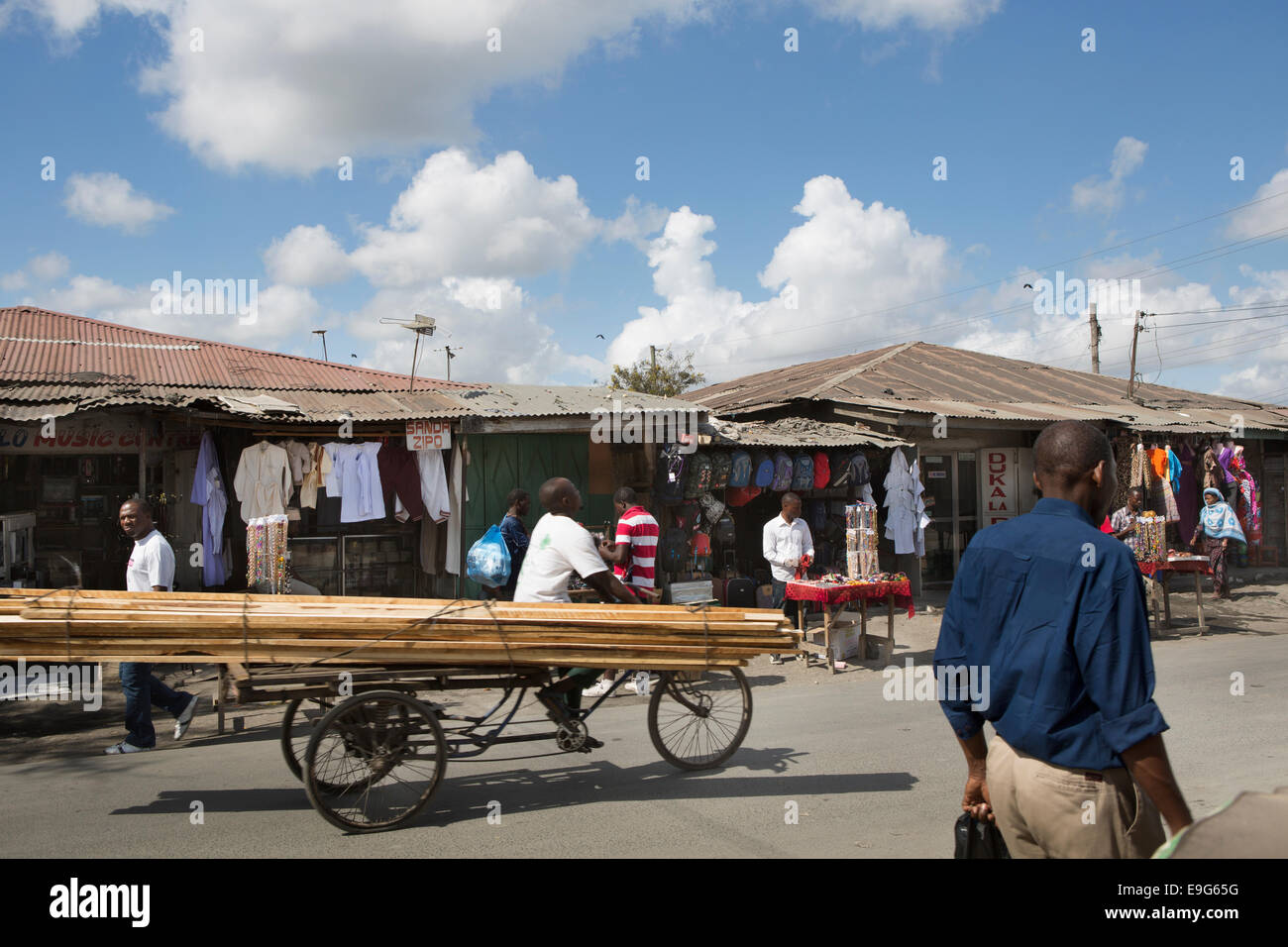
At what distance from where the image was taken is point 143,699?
6270 mm

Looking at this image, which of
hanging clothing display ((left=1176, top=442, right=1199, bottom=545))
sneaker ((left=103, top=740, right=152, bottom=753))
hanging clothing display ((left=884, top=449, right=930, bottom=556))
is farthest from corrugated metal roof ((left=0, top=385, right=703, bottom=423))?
hanging clothing display ((left=1176, top=442, right=1199, bottom=545))

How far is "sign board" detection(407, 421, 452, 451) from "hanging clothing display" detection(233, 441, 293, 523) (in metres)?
1.55

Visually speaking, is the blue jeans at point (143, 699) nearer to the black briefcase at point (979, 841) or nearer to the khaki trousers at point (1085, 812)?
the black briefcase at point (979, 841)

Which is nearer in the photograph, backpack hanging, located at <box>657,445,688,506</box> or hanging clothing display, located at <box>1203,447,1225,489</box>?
backpack hanging, located at <box>657,445,688,506</box>

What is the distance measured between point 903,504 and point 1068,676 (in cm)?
1163

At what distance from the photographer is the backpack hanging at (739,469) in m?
12.2

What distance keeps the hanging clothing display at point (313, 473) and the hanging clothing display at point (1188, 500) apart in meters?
15.6

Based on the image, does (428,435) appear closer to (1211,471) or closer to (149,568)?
(149,568)

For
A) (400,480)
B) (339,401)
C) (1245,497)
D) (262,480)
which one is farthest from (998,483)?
(262,480)

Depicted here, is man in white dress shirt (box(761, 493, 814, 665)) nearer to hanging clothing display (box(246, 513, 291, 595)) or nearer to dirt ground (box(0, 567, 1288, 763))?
dirt ground (box(0, 567, 1288, 763))

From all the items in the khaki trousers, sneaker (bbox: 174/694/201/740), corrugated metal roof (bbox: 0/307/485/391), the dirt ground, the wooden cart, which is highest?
corrugated metal roof (bbox: 0/307/485/391)

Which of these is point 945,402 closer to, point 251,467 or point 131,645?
point 251,467

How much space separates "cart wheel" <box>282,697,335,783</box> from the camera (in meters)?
5.00
